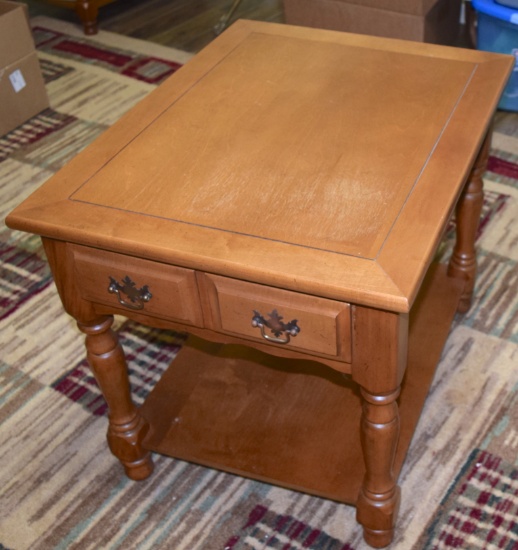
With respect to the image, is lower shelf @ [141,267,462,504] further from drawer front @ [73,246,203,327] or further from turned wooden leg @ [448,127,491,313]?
drawer front @ [73,246,203,327]

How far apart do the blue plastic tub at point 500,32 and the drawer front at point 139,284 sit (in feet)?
5.31

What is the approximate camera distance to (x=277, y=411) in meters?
1.58

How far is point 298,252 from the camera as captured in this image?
111cm

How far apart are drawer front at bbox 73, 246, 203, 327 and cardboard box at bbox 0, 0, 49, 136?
1.62 metres

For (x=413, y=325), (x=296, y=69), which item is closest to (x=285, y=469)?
(x=413, y=325)

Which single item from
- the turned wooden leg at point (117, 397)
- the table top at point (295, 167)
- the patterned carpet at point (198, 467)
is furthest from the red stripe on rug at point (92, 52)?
the turned wooden leg at point (117, 397)

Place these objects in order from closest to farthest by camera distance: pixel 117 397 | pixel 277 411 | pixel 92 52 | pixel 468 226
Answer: pixel 117 397 < pixel 277 411 < pixel 468 226 < pixel 92 52

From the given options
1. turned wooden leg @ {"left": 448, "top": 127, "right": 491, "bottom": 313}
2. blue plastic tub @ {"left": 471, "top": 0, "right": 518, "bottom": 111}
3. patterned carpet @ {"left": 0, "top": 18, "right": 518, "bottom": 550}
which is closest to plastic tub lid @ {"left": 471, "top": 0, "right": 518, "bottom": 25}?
blue plastic tub @ {"left": 471, "top": 0, "right": 518, "bottom": 111}

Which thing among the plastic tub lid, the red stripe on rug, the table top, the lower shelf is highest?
the table top

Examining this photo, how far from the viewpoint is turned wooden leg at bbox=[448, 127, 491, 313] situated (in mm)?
1646

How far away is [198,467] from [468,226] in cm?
78

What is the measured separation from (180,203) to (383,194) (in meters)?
0.31

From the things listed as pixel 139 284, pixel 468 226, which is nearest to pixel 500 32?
pixel 468 226

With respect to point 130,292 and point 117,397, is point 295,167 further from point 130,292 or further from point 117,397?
point 117,397
